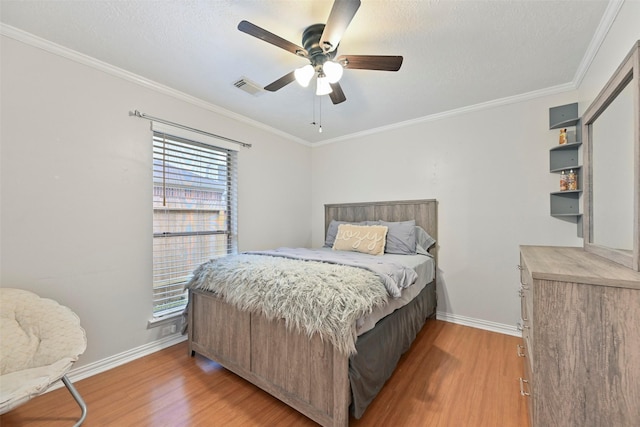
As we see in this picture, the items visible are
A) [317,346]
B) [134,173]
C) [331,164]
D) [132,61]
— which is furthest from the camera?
[331,164]

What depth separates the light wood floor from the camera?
151 centimetres

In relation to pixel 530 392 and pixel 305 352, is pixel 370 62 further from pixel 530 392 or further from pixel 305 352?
pixel 530 392

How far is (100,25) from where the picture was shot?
1.67 meters

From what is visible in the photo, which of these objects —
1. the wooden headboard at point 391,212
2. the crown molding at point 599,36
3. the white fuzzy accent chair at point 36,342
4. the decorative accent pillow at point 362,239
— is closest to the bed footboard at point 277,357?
the white fuzzy accent chair at point 36,342

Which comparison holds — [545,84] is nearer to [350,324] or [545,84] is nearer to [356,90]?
[356,90]

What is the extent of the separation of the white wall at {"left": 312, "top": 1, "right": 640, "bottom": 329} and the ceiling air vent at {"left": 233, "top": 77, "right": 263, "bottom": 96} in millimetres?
1818

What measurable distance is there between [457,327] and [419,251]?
2.98ft

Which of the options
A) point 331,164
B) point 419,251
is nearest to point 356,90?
point 331,164

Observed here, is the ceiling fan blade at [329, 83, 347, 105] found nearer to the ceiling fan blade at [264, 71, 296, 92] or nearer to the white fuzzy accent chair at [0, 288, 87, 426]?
the ceiling fan blade at [264, 71, 296, 92]

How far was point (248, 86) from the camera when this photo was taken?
2.36 m

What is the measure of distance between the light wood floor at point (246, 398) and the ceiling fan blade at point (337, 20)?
7.23 ft

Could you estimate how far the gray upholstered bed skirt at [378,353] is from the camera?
138 cm

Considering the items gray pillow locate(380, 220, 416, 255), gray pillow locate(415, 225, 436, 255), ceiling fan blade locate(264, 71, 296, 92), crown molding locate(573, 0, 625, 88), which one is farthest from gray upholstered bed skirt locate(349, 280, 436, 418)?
crown molding locate(573, 0, 625, 88)

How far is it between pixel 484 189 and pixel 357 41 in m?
2.04
